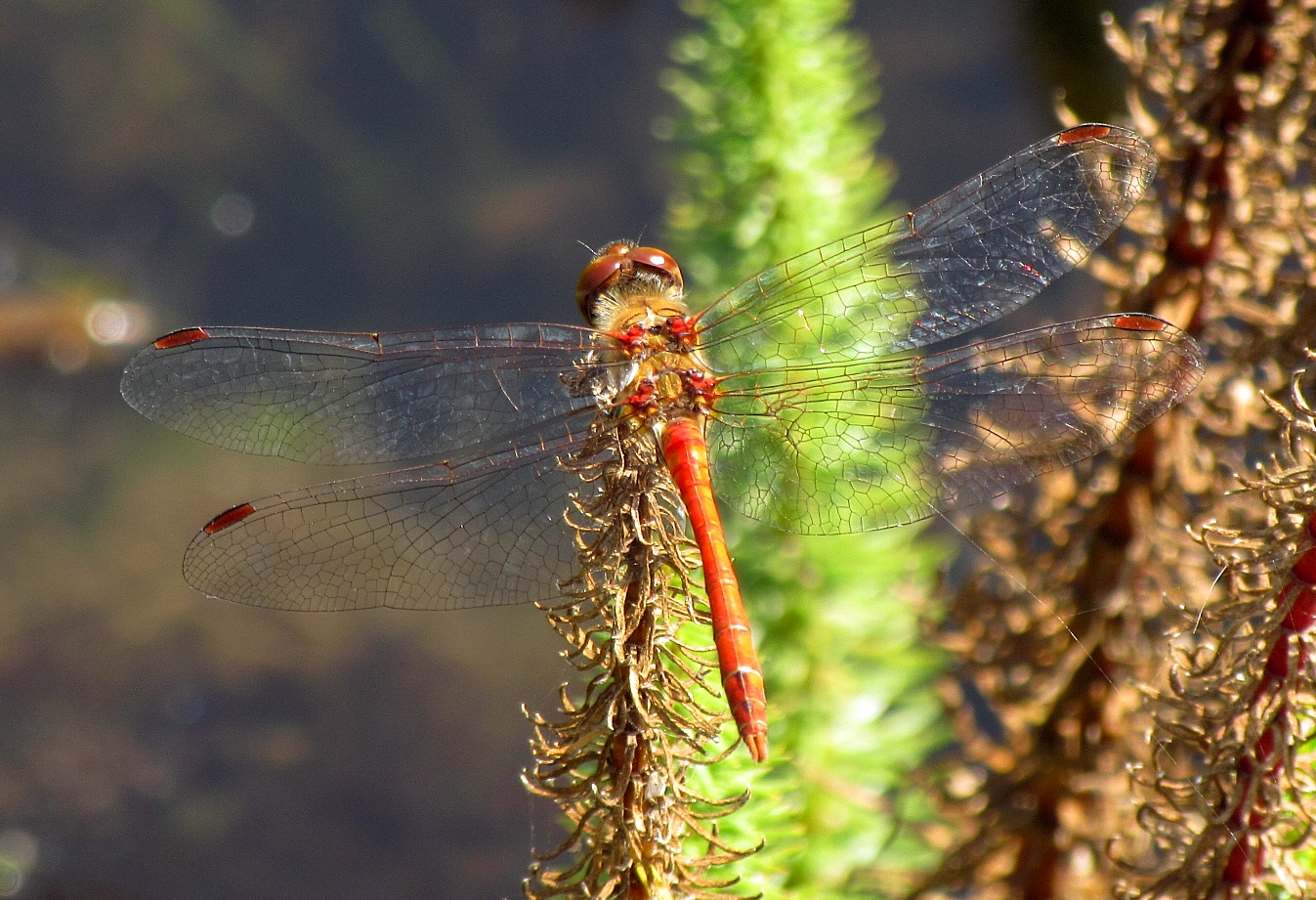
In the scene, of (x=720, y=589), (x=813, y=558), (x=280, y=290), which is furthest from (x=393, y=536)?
(x=280, y=290)

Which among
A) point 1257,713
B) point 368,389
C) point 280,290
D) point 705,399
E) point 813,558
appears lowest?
point 1257,713

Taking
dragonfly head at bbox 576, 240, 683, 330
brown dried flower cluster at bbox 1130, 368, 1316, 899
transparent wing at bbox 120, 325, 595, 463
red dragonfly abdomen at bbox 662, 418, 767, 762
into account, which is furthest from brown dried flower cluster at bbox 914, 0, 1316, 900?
transparent wing at bbox 120, 325, 595, 463

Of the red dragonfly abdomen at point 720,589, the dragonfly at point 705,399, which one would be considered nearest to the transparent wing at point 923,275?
the dragonfly at point 705,399

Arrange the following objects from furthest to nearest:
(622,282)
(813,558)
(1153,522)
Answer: (813,558), (622,282), (1153,522)

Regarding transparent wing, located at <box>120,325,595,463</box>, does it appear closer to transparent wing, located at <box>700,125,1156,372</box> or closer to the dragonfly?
the dragonfly

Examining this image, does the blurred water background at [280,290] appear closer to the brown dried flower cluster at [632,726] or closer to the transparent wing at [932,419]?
the transparent wing at [932,419]

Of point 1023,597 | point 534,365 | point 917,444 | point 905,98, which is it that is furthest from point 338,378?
point 905,98

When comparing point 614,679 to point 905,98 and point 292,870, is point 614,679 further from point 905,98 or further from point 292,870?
point 905,98

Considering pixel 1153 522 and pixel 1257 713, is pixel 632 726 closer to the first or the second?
→ pixel 1257 713
